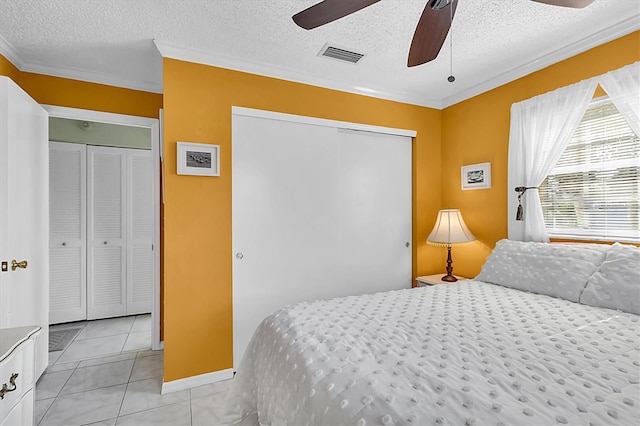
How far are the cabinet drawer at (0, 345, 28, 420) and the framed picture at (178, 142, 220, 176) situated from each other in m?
1.47

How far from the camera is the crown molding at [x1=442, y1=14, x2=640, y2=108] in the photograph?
6.79ft

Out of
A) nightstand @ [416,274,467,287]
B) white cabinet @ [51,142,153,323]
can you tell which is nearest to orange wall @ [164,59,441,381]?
white cabinet @ [51,142,153,323]

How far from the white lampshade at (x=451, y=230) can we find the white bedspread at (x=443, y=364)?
3.47ft

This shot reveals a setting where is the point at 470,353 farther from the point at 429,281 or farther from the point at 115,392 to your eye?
the point at 115,392

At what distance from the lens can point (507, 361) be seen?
45.9 inches

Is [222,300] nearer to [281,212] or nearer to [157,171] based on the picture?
[281,212]

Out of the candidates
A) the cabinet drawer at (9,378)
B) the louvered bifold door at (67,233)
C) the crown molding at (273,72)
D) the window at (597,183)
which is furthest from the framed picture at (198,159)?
the window at (597,183)

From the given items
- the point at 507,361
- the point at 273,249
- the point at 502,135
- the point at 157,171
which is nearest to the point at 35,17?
the point at 157,171

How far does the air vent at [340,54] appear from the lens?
7.94 feet

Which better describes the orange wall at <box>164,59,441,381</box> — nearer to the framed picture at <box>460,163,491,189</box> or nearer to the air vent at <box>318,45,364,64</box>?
the air vent at <box>318,45,364,64</box>

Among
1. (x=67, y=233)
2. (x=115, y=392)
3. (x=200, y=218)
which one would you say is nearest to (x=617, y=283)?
(x=200, y=218)

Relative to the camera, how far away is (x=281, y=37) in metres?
2.25

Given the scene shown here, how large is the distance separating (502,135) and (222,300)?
113 inches

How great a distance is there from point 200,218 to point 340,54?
171cm
